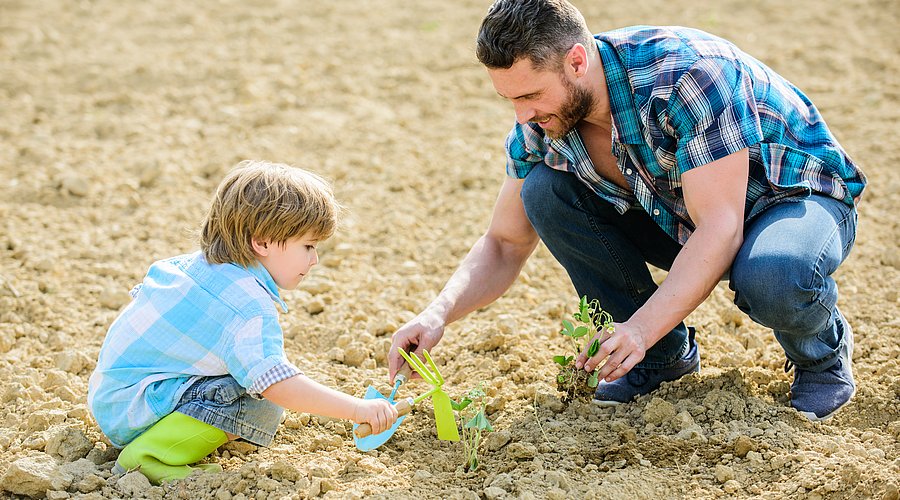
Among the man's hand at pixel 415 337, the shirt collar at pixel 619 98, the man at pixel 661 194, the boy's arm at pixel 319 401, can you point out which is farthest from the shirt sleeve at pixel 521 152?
the boy's arm at pixel 319 401

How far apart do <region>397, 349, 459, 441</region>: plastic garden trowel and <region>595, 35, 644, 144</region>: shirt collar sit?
94 centimetres

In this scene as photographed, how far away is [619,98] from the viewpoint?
2.95 meters

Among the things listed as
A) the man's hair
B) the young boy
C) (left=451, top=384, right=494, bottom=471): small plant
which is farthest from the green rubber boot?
the man's hair

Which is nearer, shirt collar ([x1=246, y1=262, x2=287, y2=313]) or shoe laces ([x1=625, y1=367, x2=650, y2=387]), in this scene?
shirt collar ([x1=246, y1=262, x2=287, y2=313])

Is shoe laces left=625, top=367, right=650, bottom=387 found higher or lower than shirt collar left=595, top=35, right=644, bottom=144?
lower

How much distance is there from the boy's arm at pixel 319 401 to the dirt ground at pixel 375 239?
0.68ft

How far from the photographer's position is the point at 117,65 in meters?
6.46

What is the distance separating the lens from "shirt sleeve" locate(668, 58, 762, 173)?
9.17 feet

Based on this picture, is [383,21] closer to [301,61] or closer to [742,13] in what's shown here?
[301,61]

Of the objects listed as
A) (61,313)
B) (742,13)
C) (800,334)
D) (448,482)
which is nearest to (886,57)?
(742,13)

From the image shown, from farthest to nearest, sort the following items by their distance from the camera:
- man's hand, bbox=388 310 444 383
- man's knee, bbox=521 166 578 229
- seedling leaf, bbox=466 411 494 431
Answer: man's knee, bbox=521 166 578 229, man's hand, bbox=388 310 444 383, seedling leaf, bbox=466 411 494 431

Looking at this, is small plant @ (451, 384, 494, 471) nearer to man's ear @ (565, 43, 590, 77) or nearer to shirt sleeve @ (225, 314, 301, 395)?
shirt sleeve @ (225, 314, 301, 395)

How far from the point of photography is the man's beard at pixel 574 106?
2918 millimetres

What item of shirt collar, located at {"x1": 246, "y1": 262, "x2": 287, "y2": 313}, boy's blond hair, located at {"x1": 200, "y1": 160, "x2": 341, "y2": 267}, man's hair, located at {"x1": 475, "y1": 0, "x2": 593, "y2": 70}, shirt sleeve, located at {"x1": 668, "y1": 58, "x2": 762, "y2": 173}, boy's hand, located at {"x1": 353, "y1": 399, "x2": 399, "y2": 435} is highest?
man's hair, located at {"x1": 475, "y1": 0, "x2": 593, "y2": 70}
